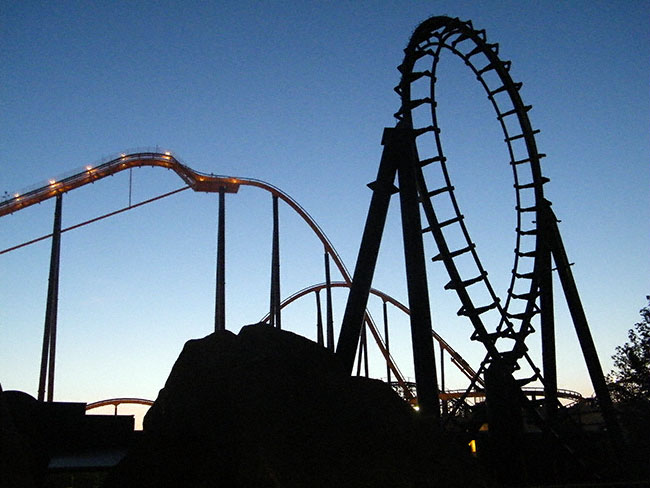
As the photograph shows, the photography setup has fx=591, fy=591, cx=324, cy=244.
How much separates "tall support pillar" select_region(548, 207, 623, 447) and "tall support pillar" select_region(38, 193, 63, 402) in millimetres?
15588

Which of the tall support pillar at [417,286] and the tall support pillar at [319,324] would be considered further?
the tall support pillar at [319,324]

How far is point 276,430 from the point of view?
5312mm

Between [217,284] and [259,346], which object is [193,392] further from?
[217,284]

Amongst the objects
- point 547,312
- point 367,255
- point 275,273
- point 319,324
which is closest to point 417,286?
point 367,255

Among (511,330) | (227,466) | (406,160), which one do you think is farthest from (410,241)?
(227,466)

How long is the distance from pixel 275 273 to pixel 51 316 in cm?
810

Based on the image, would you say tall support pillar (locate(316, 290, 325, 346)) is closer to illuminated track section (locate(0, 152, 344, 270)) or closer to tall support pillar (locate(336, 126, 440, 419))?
illuminated track section (locate(0, 152, 344, 270))

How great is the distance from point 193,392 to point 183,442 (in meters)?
0.51

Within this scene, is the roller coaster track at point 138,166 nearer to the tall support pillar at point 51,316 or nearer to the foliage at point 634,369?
the tall support pillar at point 51,316

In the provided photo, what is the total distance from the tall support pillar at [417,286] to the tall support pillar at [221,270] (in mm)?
13577

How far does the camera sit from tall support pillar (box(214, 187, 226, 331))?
2127cm

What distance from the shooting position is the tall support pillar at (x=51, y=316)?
61.1ft

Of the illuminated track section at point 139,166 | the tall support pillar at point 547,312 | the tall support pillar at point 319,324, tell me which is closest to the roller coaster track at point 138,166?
the illuminated track section at point 139,166

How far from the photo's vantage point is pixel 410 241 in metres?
8.38
